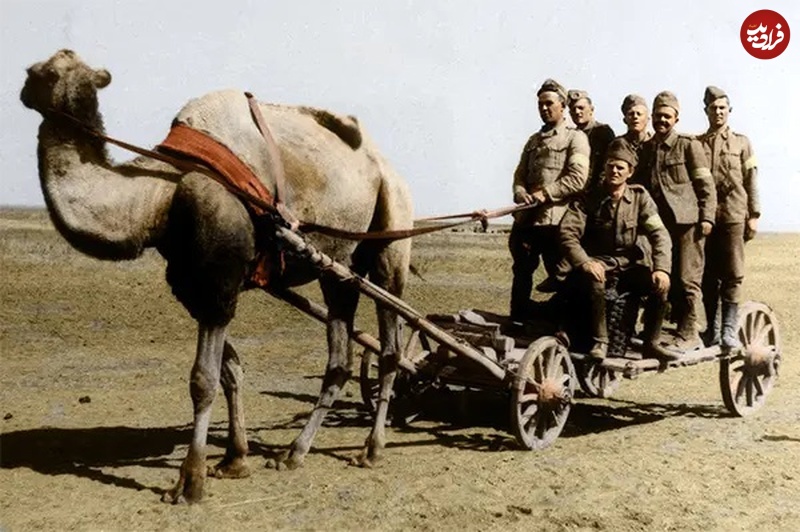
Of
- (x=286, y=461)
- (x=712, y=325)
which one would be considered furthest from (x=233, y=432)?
(x=712, y=325)

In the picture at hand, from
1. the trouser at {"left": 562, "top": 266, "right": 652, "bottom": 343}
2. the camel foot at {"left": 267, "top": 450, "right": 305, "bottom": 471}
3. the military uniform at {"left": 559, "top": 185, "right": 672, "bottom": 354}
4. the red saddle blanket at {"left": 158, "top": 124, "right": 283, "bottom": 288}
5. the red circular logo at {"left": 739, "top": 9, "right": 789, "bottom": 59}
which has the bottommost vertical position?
the camel foot at {"left": 267, "top": 450, "right": 305, "bottom": 471}

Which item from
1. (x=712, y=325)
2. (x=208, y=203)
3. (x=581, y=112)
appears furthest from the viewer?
(x=712, y=325)

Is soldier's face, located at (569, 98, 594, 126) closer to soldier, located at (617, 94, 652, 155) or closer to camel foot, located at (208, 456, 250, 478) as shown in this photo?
soldier, located at (617, 94, 652, 155)

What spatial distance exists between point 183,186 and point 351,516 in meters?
2.17

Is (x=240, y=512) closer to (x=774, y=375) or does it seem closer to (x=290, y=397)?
(x=290, y=397)

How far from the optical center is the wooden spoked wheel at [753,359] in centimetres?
883

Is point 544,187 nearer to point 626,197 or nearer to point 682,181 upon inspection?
point 626,197

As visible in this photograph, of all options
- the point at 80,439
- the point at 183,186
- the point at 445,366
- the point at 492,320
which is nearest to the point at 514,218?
the point at 492,320

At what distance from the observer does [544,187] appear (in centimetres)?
777

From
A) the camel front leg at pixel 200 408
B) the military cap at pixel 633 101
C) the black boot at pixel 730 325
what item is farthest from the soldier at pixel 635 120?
the camel front leg at pixel 200 408

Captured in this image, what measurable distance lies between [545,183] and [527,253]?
63 cm

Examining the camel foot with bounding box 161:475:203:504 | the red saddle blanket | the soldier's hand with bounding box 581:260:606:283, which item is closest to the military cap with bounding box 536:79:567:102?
the soldier's hand with bounding box 581:260:606:283

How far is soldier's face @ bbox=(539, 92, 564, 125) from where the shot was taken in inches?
314

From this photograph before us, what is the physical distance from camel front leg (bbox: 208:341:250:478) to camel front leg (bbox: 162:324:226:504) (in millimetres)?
595
